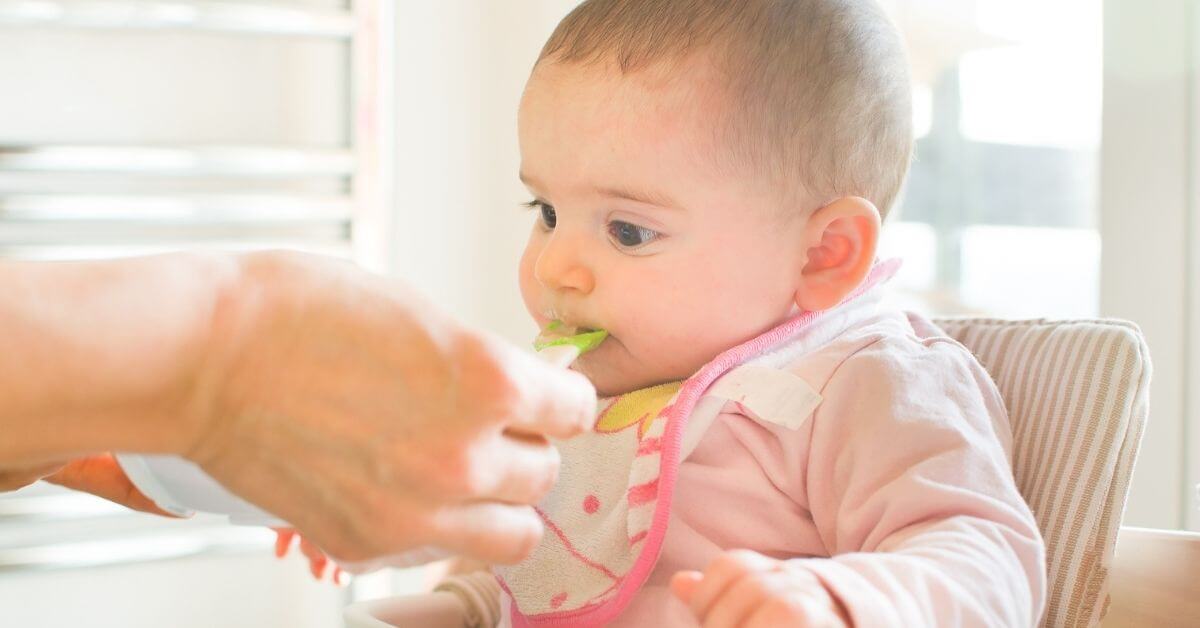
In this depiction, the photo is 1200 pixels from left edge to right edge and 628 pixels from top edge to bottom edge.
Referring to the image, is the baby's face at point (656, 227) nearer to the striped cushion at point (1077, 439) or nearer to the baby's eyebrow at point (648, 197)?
the baby's eyebrow at point (648, 197)

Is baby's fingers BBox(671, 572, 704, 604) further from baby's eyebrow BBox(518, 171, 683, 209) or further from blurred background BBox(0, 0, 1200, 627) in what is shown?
blurred background BBox(0, 0, 1200, 627)

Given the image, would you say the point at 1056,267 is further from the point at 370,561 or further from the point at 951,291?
the point at 370,561

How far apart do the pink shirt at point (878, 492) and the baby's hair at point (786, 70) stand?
0.12 m

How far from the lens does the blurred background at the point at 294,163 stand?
1.89m

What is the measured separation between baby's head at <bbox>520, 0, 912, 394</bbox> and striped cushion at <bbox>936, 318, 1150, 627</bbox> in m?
0.17

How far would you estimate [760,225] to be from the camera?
34.9 inches

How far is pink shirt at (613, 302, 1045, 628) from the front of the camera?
2.11 ft

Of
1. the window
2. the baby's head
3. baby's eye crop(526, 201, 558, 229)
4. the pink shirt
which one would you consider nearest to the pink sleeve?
the pink shirt

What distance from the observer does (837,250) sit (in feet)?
2.99

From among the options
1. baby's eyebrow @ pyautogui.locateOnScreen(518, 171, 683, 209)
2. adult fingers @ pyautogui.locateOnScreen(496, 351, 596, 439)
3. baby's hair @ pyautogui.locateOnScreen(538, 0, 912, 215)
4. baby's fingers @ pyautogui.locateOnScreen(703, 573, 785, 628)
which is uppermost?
baby's hair @ pyautogui.locateOnScreen(538, 0, 912, 215)

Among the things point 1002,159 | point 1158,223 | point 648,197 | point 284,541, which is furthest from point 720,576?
point 1002,159

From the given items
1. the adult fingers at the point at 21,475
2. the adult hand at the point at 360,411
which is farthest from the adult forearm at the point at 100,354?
the adult fingers at the point at 21,475

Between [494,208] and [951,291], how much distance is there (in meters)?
0.92

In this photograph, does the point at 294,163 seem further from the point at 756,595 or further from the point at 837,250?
the point at 756,595
